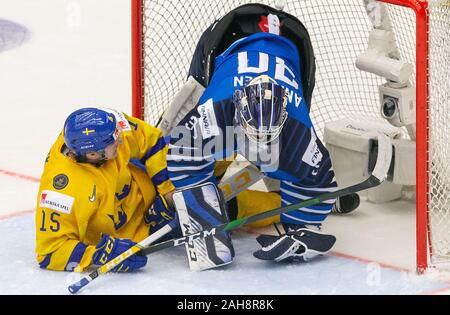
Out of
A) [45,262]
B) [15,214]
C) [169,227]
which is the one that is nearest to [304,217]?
[169,227]

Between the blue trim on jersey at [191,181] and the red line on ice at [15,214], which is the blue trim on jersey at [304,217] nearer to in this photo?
the blue trim on jersey at [191,181]

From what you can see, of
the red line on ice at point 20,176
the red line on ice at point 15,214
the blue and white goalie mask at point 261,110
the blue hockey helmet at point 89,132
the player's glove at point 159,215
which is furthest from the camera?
the red line on ice at point 20,176

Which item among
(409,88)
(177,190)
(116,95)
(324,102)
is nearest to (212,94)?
(177,190)

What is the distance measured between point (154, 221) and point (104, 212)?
25 centimetres

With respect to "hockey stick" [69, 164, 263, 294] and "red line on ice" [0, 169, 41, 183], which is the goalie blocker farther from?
"red line on ice" [0, 169, 41, 183]

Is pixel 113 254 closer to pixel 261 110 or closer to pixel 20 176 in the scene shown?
pixel 261 110

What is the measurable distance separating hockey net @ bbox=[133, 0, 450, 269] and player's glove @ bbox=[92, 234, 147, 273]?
2.86ft

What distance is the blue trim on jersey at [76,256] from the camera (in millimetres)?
4152

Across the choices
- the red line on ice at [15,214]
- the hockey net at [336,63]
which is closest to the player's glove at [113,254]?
the red line on ice at [15,214]

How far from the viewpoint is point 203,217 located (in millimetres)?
4297

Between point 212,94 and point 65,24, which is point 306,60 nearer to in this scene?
point 212,94

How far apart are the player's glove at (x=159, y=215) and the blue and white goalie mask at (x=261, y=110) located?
496 mm

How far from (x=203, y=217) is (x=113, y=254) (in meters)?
0.32

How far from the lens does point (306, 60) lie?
4.53 meters
